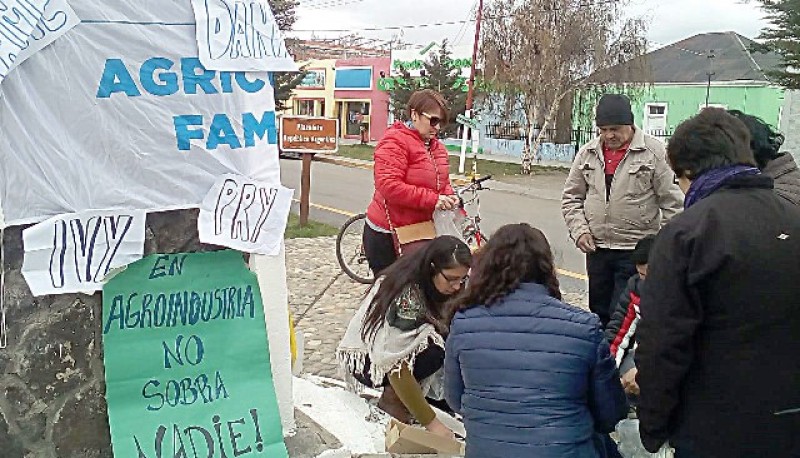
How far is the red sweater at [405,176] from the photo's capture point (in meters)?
4.91

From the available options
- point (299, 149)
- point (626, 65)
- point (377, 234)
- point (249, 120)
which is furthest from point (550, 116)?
point (249, 120)

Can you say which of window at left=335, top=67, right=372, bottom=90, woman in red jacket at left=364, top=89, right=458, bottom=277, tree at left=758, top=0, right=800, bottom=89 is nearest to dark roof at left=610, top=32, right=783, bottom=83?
tree at left=758, top=0, right=800, bottom=89

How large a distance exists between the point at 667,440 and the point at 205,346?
1646 mm

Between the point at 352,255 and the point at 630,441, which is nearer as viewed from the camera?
the point at 630,441

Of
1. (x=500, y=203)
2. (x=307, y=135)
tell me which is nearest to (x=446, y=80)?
(x=500, y=203)

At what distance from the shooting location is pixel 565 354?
102 inches

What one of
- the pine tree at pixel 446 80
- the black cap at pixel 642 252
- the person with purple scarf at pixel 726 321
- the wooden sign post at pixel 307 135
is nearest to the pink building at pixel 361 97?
the pine tree at pixel 446 80

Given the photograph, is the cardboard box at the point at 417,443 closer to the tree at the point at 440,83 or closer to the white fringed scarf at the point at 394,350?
the white fringed scarf at the point at 394,350

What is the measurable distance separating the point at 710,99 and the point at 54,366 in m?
30.9

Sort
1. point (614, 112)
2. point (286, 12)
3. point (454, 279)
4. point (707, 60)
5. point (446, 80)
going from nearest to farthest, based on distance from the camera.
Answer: point (454, 279), point (614, 112), point (286, 12), point (446, 80), point (707, 60)

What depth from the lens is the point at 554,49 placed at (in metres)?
22.1

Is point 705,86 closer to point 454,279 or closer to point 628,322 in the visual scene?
point 628,322

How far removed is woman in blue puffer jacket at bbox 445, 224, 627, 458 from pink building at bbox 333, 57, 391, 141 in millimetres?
36891

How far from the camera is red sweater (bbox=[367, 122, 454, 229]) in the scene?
491 centimetres
